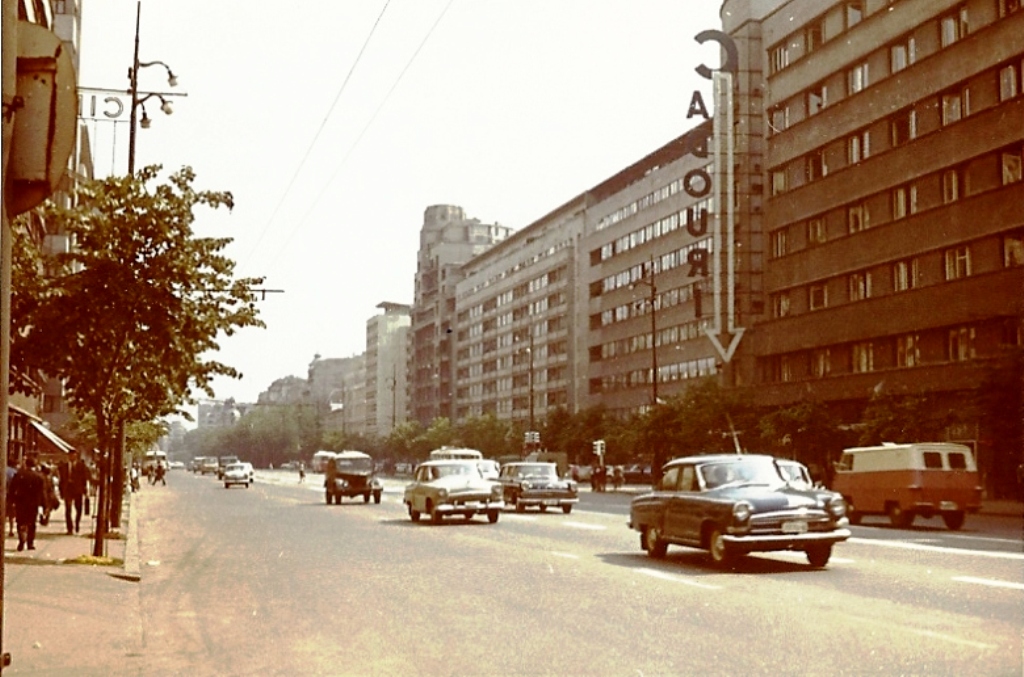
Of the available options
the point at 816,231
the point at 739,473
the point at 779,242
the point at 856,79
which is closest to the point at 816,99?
the point at 856,79

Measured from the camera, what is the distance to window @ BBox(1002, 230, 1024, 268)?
155ft

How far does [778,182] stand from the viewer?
6831 cm

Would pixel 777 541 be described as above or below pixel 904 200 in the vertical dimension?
below

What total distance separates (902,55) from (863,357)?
42.3ft

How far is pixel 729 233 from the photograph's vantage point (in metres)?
72.4

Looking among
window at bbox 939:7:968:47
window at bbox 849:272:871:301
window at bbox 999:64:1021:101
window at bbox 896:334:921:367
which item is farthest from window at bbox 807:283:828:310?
window at bbox 999:64:1021:101

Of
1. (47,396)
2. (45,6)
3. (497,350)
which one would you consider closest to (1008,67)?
(45,6)

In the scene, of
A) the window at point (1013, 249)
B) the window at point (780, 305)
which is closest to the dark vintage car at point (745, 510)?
the window at point (1013, 249)

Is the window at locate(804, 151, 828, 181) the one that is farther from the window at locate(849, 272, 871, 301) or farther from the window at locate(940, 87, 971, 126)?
the window at locate(940, 87, 971, 126)

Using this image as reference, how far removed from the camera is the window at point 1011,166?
47438 millimetres

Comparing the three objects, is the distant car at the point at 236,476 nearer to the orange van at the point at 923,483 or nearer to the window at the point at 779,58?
the window at the point at 779,58

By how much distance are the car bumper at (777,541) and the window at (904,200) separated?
129 ft

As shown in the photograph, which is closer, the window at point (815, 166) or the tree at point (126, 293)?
the tree at point (126, 293)

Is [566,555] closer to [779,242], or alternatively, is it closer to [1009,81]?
[1009,81]
